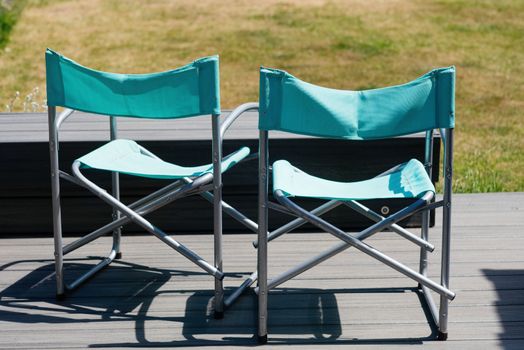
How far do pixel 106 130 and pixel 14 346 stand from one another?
142 cm

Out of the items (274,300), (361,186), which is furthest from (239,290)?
(361,186)

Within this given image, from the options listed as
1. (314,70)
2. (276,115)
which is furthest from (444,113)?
(314,70)

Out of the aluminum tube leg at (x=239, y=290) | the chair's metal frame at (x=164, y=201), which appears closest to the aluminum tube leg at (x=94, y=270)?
the chair's metal frame at (x=164, y=201)

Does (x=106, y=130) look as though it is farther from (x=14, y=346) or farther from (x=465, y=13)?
(x=465, y=13)

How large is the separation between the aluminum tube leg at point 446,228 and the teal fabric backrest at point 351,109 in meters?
0.09

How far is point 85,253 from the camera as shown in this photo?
3.89 meters

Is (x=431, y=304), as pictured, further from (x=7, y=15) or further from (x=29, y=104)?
(x=7, y=15)

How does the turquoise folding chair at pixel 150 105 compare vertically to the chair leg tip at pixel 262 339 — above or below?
above

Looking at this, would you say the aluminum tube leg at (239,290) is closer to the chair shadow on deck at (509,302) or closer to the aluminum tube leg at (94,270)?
the aluminum tube leg at (94,270)

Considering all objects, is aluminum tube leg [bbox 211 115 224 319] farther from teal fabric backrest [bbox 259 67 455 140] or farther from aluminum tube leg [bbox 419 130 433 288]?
aluminum tube leg [bbox 419 130 433 288]

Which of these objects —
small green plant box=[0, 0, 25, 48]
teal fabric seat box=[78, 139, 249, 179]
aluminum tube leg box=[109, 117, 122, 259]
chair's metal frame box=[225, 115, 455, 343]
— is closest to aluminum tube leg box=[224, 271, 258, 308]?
chair's metal frame box=[225, 115, 455, 343]

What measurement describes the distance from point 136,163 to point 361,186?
81 centimetres

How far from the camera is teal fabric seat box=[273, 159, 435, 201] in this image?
293cm

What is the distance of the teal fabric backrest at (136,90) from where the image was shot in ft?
9.79
